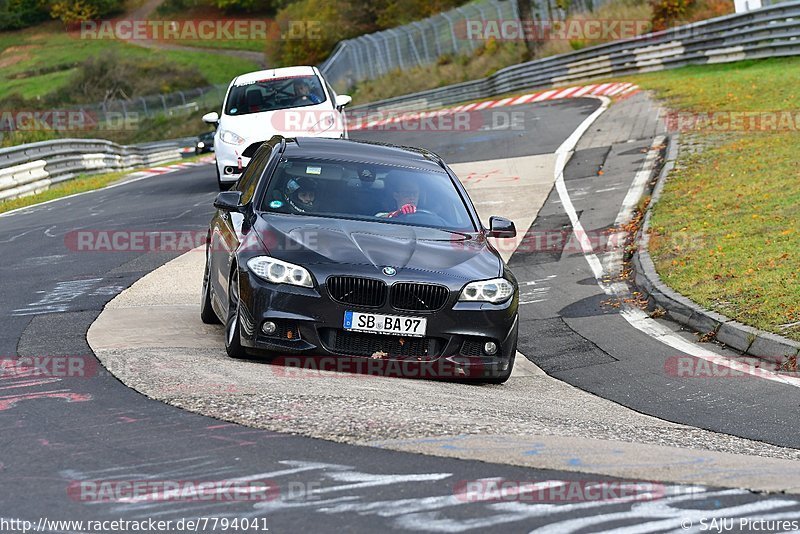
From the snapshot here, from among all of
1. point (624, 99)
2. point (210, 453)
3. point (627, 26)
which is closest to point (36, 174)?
point (624, 99)

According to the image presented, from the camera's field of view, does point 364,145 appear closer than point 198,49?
Yes

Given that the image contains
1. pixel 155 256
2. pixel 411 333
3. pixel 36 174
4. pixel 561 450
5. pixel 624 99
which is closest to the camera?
pixel 561 450

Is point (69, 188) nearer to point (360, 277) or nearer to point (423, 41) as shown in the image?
point (360, 277)

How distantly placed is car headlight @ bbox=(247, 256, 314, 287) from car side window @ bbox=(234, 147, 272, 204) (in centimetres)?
136

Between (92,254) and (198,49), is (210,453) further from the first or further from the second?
(198,49)

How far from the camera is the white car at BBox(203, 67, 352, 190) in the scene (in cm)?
2070

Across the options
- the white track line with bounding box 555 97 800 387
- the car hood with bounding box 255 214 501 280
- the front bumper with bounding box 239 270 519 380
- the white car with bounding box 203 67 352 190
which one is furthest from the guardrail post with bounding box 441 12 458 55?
the front bumper with bounding box 239 270 519 380

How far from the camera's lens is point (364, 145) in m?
10.8

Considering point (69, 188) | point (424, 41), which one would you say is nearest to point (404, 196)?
point (69, 188)

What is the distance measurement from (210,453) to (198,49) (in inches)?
4223

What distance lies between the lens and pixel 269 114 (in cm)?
2103

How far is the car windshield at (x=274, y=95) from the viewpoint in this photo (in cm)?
2136

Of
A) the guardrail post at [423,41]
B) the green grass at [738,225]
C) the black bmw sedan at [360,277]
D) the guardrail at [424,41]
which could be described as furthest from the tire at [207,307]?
the guardrail post at [423,41]

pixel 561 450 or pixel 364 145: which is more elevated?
pixel 364 145
